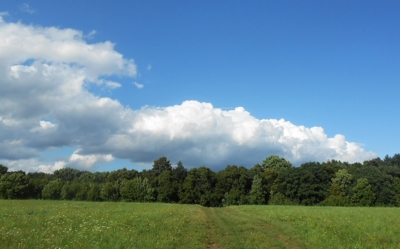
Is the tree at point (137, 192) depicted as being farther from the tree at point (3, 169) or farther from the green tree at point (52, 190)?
the tree at point (3, 169)

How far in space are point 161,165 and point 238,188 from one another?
3239 cm

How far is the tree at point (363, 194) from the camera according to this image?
9819cm

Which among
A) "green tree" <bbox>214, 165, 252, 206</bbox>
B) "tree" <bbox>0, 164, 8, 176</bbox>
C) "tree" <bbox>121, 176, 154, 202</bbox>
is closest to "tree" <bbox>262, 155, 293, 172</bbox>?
"green tree" <bbox>214, 165, 252, 206</bbox>

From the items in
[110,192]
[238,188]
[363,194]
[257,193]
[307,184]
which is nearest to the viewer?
[363,194]

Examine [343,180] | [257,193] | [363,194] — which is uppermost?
[343,180]

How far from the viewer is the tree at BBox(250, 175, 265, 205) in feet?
338

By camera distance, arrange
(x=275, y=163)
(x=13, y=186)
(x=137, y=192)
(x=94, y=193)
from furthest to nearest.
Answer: (x=275, y=163) → (x=94, y=193) → (x=137, y=192) → (x=13, y=186)

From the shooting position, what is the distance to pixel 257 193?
4070 inches

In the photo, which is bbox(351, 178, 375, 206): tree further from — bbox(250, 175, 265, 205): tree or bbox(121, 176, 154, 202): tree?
bbox(121, 176, 154, 202): tree

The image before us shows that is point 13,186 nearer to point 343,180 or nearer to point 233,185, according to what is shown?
point 233,185

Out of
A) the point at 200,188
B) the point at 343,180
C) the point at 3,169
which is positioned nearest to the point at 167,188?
the point at 200,188

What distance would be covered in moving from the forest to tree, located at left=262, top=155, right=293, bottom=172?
17.7 m

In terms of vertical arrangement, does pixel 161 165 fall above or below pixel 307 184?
above

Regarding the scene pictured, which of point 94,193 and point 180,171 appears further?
point 180,171
